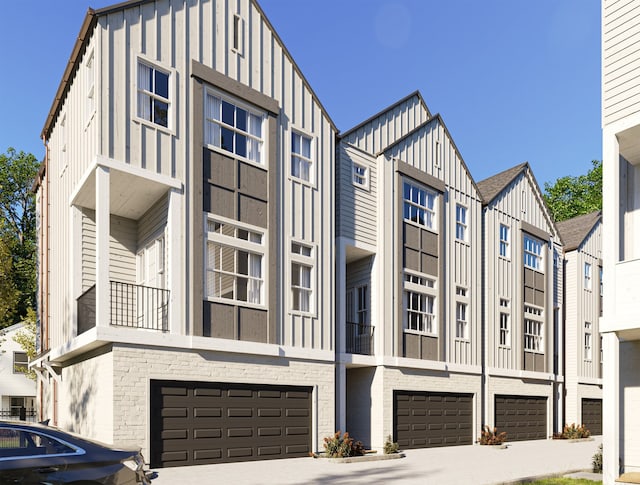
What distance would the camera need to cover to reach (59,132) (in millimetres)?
18312

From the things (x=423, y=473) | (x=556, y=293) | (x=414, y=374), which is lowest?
(x=423, y=473)

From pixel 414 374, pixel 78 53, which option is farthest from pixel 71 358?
pixel 414 374

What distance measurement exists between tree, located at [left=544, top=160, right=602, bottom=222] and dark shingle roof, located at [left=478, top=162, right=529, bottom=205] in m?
24.4

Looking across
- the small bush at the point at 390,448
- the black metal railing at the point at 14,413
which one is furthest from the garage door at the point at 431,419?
the black metal railing at the point at 14,413

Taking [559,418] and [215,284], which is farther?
[559,418]

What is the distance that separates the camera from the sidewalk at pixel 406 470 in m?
12.6

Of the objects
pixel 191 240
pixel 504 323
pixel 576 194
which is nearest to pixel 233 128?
pixel 191 240

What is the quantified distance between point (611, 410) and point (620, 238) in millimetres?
3239

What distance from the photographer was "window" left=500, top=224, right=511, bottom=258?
1025 inches

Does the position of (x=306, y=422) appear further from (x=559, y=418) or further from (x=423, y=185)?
(x=559, y=418)

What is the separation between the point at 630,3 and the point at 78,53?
12289 mm

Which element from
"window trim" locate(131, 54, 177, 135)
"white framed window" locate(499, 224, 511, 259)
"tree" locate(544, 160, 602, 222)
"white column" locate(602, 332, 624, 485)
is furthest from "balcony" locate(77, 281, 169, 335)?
"tree" locate(544, 160, 602, 222)

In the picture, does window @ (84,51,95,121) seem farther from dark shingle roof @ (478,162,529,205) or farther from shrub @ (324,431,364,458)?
dark shingle roof @ (478,162,529,205)

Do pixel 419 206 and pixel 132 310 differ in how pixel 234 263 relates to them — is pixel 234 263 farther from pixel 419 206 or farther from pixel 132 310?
pixel 419 206
